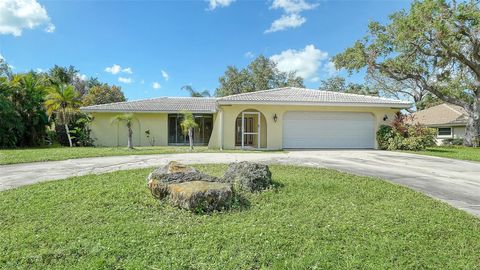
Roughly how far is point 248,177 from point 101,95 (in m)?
41.1

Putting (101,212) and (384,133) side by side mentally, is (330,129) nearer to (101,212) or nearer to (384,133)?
(384,133)

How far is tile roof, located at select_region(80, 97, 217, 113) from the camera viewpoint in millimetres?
21875

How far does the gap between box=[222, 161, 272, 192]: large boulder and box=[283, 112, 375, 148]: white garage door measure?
40.0 ft

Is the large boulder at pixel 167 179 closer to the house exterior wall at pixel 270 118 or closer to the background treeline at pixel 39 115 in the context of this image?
the house exterior wall at pixel 270 118

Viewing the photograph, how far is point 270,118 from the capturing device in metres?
18.5

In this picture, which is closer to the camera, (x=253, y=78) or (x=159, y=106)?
(x=159, y=106)

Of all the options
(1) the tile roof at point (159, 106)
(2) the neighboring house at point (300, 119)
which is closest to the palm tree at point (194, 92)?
(1) the tile roof at point (159, 106)

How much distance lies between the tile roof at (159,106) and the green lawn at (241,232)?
53.1ft

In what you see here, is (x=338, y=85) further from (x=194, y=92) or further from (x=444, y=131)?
(x=194, y=92)

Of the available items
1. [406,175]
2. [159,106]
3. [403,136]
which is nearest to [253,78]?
[159,106]

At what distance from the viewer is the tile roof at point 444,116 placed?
29.4 meters

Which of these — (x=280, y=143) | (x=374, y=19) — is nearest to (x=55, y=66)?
(x=280, y=143)

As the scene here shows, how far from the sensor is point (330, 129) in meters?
19.0

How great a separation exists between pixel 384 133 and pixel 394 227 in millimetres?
15514
